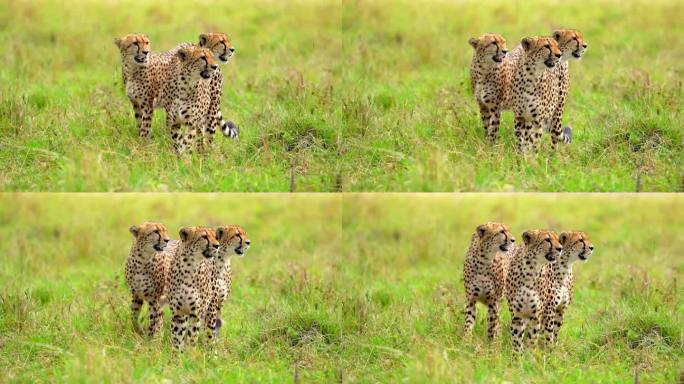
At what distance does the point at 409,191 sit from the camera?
858cm

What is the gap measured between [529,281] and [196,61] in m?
2.34

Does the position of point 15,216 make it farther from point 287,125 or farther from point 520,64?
point 520,64

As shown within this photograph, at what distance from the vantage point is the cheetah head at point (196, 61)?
838cm

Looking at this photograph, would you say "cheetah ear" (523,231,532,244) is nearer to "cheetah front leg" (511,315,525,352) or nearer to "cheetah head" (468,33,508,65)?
"cheetah front leg" (511,315,525,352)

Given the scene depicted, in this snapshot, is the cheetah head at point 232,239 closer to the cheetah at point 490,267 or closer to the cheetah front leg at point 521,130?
the cheetah at point 490,267

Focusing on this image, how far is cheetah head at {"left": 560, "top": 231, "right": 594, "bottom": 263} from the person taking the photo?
841cm

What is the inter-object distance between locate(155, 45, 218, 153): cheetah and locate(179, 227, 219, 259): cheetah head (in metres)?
0.63

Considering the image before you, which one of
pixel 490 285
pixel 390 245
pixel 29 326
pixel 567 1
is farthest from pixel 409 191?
pixel 567 1

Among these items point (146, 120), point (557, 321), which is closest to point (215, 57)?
point (146, 120)

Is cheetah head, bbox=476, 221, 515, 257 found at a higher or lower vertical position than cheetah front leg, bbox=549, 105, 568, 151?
lower

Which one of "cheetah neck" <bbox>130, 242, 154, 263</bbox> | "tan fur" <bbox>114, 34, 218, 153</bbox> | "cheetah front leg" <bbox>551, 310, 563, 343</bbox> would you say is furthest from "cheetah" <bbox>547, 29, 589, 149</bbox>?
"cheetah neck" <bbox>130, 242, 154, 263</bbox>

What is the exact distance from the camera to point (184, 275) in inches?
320

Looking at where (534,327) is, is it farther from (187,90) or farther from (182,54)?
(182,54)

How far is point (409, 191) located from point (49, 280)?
9.25 feet
